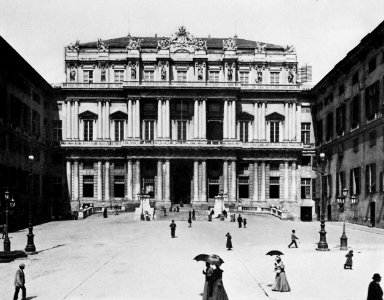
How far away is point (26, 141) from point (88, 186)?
1663 cm

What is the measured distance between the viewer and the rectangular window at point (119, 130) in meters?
73.6

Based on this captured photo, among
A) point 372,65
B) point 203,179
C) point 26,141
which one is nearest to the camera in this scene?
point 372,65

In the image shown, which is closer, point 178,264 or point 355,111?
point 178,264

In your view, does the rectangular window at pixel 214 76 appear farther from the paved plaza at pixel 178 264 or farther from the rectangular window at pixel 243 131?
the paved plaza at pixel 178 264

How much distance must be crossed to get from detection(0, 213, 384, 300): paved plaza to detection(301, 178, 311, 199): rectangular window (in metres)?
27.3

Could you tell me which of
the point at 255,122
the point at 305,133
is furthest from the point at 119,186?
the point at 305,133

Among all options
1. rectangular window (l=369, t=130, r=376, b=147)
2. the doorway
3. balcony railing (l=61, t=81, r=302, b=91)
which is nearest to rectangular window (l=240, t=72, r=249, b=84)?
balcony railing (l=61, t=81, r=302, b=91)

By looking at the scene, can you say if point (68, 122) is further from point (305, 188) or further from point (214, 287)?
point (214, 287)

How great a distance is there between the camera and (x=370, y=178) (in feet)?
160

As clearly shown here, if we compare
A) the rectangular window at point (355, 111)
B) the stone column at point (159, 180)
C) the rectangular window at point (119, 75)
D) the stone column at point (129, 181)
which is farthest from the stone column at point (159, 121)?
the rectangular window at point (355, 111)

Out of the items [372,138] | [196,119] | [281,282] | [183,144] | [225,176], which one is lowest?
[281,282]

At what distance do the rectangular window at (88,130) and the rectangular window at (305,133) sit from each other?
92.9 feet

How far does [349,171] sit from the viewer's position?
5531cm

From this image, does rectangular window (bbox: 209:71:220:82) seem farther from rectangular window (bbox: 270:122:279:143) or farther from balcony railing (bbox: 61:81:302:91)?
rectangular window (bbox: 270:122:279:143)
